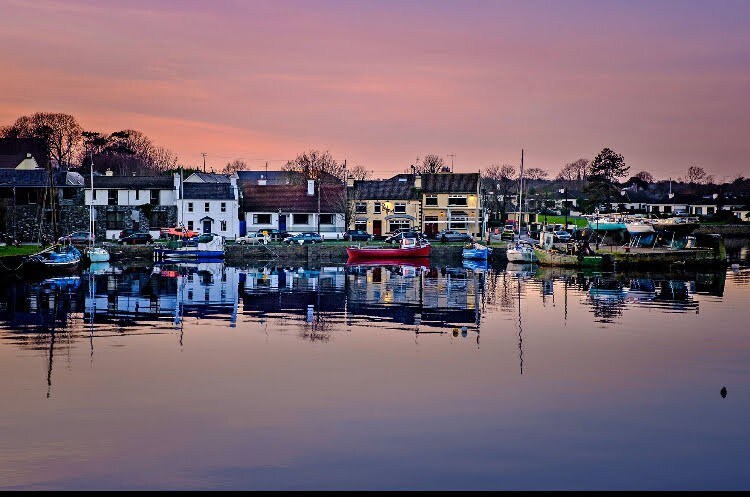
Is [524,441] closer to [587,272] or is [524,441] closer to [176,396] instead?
[176,396]

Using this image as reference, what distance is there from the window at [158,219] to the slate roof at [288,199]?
10.2 meters

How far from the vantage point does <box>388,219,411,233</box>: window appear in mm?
122562

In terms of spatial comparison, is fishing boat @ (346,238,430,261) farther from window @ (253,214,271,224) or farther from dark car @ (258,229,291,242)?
window @ (253,214,271,224)

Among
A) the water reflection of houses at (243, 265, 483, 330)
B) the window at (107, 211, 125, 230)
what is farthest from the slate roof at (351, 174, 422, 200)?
the water reflection of houses at (243, 265, 483, 330)

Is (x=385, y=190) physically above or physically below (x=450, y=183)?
below

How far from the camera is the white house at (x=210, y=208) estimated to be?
4370 inches

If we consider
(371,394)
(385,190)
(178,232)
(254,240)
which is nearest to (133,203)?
(178,232)

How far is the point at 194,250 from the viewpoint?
315ft

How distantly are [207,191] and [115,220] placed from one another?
1160cm

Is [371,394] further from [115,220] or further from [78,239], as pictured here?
[115,220]

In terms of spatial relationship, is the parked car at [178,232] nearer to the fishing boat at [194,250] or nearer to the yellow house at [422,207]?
the fishing boat at [194,250]

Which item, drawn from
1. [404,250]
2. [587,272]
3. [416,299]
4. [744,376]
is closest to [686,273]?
[587,272]

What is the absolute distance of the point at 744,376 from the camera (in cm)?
3130

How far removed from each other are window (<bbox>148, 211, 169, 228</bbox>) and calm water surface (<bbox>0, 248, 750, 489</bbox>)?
56.2 meters
